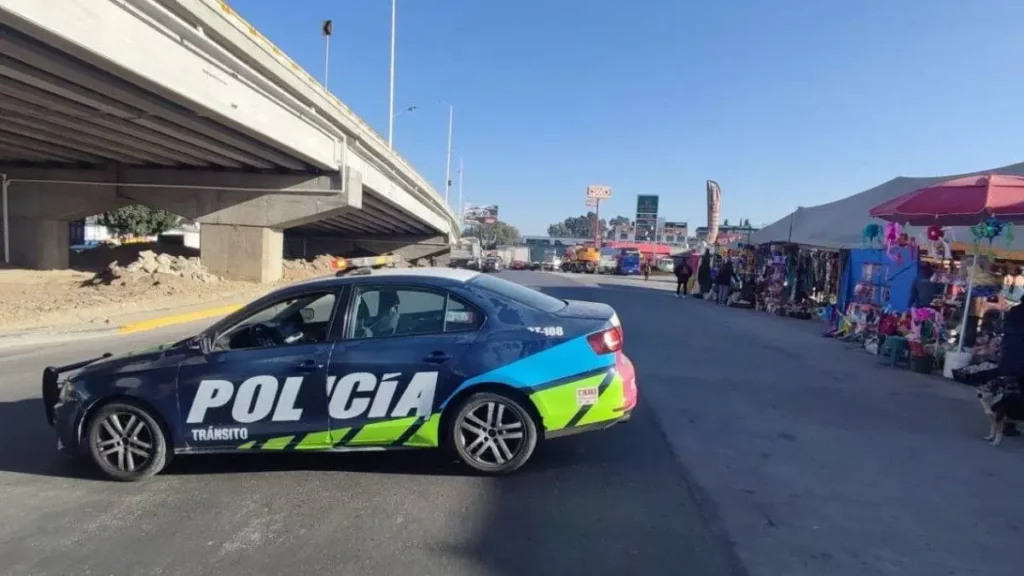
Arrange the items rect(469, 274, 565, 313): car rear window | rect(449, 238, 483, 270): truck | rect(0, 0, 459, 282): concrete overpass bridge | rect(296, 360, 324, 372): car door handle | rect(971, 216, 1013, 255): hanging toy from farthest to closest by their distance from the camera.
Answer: rect(449, 238, 483, 270): truck
rect(0, 0, 459, 282): concrete overpass bridge
rect(971, 216, 1013, 255): hanging toy
rect(469, 274, 565, 313): car rear window
rect(296, 360, 324, 372): car door handle

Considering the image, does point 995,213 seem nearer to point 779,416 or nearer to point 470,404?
point 779,416

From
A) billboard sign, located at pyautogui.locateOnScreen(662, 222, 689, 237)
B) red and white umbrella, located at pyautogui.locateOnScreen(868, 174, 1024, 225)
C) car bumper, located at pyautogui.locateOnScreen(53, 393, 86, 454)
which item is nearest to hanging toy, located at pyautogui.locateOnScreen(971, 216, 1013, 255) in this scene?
red and white umbrella, located at pyautogui.locateOnScreen(868, 174, 1024, 225)

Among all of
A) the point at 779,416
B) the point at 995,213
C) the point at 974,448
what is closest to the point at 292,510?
the point at 779,416

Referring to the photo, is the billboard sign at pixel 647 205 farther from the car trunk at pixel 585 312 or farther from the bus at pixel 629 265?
the car trunk at pixel 585 312

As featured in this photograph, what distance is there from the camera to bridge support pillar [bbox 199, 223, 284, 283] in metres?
26.1

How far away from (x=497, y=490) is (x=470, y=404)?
2.09 feet

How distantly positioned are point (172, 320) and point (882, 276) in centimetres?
1533

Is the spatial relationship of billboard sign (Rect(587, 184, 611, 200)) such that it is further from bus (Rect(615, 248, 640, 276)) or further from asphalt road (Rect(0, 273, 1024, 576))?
asphalt road (Rect(0, 273, 1024, 576))

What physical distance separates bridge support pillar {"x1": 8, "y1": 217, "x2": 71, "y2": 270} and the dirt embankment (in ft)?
8.21

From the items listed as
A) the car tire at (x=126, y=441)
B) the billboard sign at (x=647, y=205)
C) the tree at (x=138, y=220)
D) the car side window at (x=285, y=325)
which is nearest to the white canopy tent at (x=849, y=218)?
the car side window at (x=285, y=325)

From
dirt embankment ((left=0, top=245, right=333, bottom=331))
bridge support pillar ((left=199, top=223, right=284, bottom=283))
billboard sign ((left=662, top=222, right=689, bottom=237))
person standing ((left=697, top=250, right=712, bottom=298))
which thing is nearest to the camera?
dirt embankment ((left=0, top=245, right=333, bottom=331))

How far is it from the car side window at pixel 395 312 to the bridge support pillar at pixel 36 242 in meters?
29.7

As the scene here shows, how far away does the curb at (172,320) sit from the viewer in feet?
46.8

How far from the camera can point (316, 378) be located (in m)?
5.06
